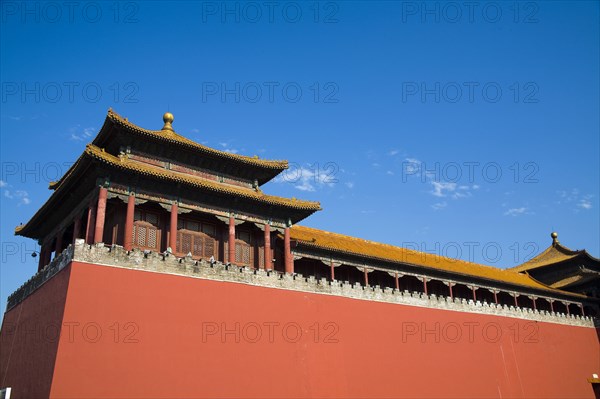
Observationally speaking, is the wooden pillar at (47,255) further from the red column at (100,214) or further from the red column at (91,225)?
the red column at (100,214)

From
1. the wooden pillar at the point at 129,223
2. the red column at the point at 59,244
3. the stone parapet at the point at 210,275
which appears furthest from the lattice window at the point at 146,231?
the red column at the point at 59,244

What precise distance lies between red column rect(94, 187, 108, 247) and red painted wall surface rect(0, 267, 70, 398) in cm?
122

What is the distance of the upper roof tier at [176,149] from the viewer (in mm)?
16781

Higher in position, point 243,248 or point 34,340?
point 243,248

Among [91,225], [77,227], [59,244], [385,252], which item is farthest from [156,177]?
[385,252]

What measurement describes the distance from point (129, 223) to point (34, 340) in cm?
401

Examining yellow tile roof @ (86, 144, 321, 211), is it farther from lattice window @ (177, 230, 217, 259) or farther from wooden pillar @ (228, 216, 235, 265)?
lattice window @ (177, 230, 217, 259)

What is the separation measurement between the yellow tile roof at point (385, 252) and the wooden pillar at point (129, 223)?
6.66 meters

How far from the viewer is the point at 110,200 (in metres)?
16.2

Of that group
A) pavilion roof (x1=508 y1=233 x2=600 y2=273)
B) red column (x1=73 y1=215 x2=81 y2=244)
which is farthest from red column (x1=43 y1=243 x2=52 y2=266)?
pavilion roof (x1=508 y1=233 x2=600 y2=273)

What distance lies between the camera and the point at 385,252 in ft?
84.0

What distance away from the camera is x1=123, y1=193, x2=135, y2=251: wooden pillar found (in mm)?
15578

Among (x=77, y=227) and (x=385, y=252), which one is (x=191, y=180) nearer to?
(x=77, y=227)

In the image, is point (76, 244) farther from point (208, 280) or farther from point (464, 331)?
point (464, 331)
